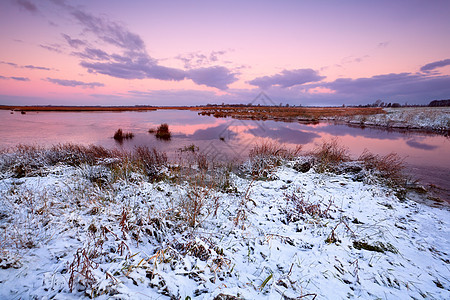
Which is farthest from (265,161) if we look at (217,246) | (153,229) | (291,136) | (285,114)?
(285,114)

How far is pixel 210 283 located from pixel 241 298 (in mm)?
536

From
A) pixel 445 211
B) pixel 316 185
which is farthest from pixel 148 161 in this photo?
pixel 445 211

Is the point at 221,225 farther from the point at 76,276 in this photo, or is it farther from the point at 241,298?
the point at 76,276

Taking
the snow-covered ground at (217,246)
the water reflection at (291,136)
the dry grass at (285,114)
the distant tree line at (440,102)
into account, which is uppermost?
the distant tree line at (440,102)

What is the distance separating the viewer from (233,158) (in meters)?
11.2

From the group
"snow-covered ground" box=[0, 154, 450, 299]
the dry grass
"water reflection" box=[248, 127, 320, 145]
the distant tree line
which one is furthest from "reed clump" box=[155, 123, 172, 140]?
the distant tree line

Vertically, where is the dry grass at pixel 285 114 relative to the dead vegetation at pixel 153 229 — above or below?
above

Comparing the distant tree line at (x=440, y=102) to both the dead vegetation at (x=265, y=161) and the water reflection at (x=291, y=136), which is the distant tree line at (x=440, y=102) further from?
the dead vegetation at (x=265, y=161)

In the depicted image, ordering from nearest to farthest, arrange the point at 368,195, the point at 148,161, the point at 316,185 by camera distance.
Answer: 1. the point at 368,195
2. the point at 316,185
3. the point at 148,161

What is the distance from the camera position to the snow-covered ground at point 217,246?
2.54 metres

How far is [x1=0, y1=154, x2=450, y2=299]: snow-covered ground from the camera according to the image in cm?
254

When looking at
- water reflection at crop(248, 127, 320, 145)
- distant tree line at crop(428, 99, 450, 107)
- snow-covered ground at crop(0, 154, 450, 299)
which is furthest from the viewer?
distant tree line at crop(428, 99, 450, 107)

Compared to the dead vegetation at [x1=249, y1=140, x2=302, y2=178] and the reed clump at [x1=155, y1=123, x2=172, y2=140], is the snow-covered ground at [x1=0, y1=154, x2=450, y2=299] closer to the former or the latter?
the dead vegetation at [x1=249, y1=140, x2=302, y2=178]

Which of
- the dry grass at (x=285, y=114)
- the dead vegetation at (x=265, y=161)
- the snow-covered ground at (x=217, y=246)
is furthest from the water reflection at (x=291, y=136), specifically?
the dry grass at (x=285, y=114)
